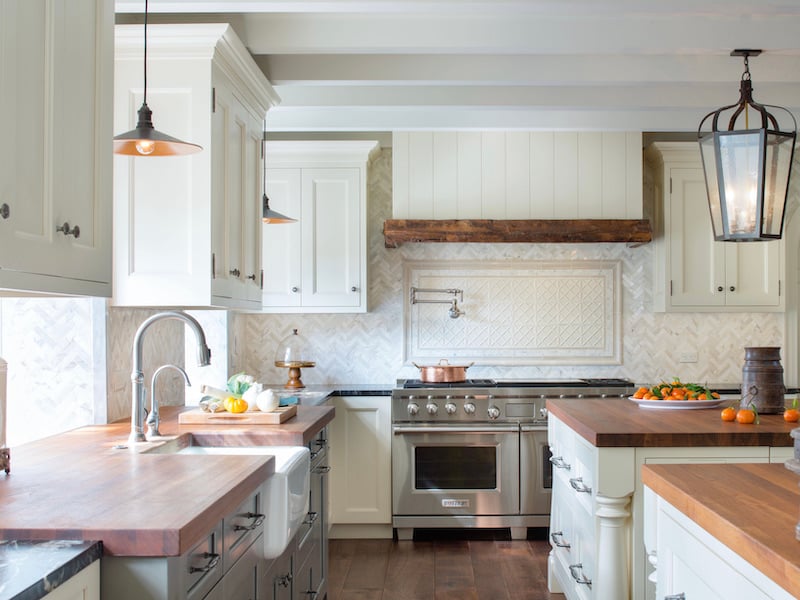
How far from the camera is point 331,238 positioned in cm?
515

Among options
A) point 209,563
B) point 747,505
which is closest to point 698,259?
point 747,505

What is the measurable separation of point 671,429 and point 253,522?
1569 millimetres

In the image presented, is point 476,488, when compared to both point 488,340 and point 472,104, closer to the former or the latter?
point 488,340

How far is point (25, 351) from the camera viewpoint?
2.86 metres

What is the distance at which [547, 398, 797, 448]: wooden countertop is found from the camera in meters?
2.71

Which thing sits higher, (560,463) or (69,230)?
(69,230)

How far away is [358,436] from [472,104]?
222 centimetres

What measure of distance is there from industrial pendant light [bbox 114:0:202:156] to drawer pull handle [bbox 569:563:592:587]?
226 cm

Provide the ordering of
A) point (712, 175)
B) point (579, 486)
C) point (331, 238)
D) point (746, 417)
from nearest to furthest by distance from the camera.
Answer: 1. point (712, 175)
2. point (746, 417)
3. point (579, 486)
4. point (331, 238)

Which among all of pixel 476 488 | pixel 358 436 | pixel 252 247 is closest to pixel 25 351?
pixel 252 247

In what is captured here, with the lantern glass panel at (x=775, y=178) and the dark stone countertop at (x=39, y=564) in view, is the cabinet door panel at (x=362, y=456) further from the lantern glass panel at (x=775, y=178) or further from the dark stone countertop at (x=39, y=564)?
the dark stone countertop at (x=39, y=564)

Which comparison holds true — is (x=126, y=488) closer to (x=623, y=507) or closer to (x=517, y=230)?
(x=623, y=507)

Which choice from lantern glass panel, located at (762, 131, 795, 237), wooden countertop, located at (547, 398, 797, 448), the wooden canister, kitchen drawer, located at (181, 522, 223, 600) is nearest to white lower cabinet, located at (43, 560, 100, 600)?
kitchen drawer, located at (181, 522, 223, 600)

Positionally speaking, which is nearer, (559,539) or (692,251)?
(559,539)
